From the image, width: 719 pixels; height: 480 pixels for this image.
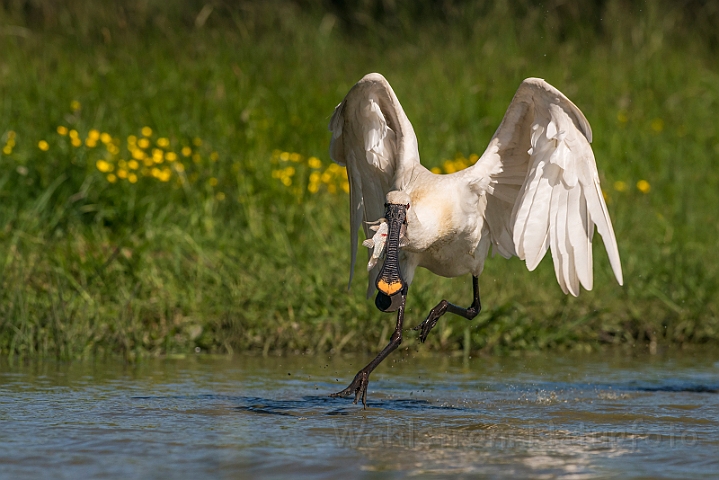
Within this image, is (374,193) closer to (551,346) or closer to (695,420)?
(551,346)

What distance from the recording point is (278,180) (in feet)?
26.8

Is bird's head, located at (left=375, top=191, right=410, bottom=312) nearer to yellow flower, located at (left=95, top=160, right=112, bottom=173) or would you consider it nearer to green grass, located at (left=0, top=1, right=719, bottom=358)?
green grass, located at (left=0, top=1, right=719, bottom=358)

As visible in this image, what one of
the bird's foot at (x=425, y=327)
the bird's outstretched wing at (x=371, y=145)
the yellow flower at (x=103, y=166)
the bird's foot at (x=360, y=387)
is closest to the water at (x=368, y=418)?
the bird's foot at (x=360, y=387)

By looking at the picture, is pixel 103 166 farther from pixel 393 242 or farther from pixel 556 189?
pixel 556 189

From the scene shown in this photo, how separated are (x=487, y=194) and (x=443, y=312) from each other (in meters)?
0.70

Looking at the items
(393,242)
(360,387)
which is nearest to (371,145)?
(393,242)

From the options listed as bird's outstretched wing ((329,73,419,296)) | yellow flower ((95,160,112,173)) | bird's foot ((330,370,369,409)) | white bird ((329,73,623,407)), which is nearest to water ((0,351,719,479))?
bird's foot ((330,370,369,409))

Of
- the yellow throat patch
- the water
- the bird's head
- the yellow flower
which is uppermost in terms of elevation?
the yellow flower

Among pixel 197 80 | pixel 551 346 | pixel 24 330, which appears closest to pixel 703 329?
pixel 551 346

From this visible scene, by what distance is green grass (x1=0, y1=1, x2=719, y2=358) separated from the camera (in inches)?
257

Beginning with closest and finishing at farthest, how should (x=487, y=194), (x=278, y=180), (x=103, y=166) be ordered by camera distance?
1. (x=487, y=194)
2. (x=103, y=166)
3. (x=278, y=180)

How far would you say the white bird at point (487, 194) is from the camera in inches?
204

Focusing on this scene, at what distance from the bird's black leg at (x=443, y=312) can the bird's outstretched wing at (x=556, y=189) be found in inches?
31.4

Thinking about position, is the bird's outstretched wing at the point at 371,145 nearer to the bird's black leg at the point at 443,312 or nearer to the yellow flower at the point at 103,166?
the bird's black leg at the point at 443,312
